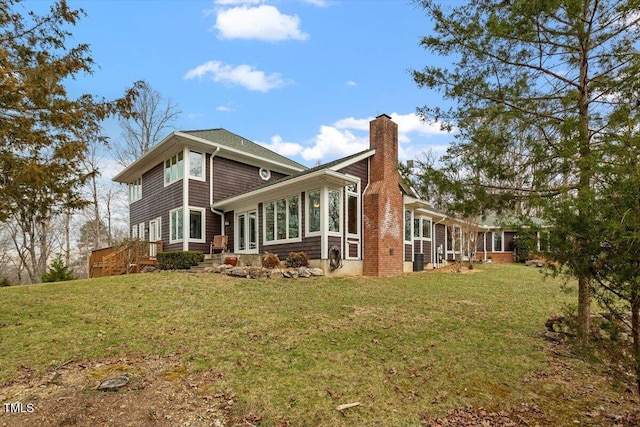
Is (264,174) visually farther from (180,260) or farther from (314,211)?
(314,211)

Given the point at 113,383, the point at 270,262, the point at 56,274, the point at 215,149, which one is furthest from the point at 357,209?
the point at 56,274

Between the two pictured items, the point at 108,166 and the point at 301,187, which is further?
the point at 108,166

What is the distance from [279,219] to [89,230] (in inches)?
1011

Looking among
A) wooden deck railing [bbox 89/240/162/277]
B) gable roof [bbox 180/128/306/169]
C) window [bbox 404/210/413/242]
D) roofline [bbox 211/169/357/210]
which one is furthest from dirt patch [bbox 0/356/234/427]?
window [bbox 404/210/413/242]

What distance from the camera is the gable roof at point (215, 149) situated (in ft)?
47.5

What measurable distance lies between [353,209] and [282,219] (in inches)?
106

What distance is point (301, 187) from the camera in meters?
12.3

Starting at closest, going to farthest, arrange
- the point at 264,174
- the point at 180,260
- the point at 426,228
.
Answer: the point at 180,260, the point at 264,174, the point at 426,228

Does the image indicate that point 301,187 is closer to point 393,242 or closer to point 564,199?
point 393,242

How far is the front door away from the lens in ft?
47.5

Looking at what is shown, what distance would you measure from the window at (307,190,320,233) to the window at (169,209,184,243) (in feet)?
19.9

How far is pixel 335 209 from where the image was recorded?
480 inches

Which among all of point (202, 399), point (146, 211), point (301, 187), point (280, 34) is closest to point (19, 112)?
point (202, 399)

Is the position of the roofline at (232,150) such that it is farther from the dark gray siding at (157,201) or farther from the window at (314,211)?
the window at (314,211)
